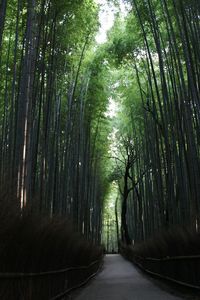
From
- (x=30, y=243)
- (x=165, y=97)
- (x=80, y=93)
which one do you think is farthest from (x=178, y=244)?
(x=80, y=93)

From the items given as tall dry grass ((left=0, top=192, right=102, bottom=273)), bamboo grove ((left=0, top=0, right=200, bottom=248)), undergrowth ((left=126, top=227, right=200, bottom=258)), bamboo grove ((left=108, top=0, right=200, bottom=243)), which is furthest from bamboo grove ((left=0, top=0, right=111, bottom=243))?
undergrowth ((left=126, top=227, right=200, bottom=258))

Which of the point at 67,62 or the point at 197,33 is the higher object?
the point at 67,62

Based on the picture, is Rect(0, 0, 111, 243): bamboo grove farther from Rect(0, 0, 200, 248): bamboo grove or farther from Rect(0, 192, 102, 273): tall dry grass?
Rect(0, 192, 102, 273): tall dry grass

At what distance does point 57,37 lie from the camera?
331 inches

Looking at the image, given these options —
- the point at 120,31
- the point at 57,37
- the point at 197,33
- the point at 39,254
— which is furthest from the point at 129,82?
the point at 39,254

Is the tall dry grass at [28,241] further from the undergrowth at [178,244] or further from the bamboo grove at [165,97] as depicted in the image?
the bamboo grove at [165,97]

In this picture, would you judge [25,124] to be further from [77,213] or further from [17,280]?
Result: [77,213]

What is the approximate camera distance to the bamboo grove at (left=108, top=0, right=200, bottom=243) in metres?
7.05

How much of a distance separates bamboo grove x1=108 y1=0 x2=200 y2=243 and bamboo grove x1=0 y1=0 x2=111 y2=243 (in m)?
1.28

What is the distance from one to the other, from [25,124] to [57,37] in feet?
13.3

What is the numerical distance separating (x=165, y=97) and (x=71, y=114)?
119 inches

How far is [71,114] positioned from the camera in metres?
10.7

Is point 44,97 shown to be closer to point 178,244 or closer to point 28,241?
point 178,244

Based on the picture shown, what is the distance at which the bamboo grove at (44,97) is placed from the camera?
16.4ft
